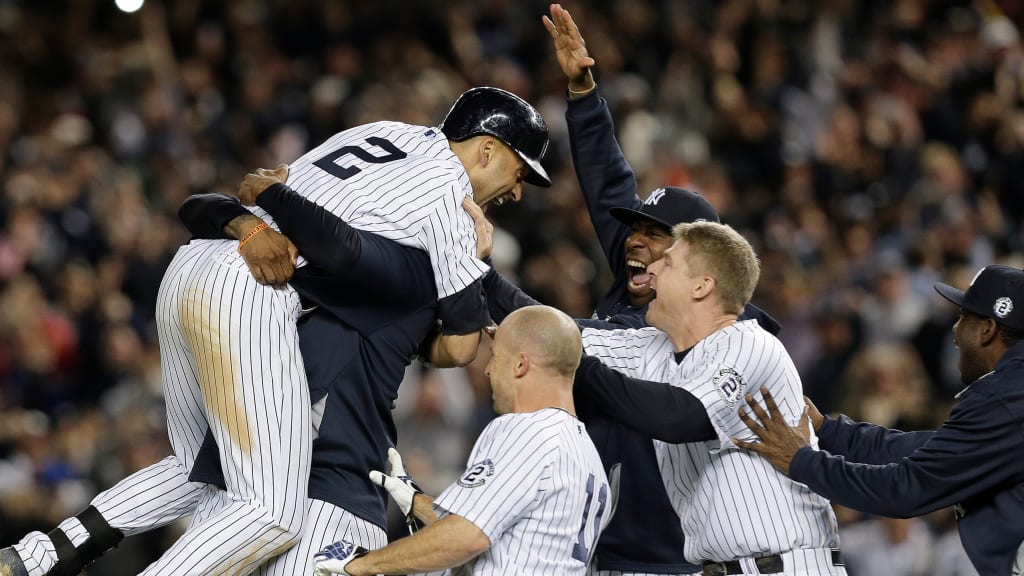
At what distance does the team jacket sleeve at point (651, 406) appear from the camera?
13.6 feet

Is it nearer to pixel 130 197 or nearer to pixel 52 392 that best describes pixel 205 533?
pixel 52 392

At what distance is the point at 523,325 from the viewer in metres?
3.98

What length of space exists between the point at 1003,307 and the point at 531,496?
1.80 m

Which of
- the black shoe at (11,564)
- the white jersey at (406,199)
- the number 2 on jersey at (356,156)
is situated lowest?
the black shoe at (11,564)

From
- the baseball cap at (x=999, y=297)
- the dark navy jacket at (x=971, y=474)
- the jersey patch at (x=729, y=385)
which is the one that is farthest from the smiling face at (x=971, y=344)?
the jersey patch at (x=729, y=385)

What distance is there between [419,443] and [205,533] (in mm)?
5142

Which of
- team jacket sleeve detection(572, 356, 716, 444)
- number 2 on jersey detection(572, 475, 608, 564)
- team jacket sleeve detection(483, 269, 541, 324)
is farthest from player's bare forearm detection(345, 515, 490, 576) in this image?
team jacket sleeve detection(483, 269, 541, 324)

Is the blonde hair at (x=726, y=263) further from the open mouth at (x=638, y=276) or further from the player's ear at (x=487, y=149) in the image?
the player's ear at (x=487, y=149)

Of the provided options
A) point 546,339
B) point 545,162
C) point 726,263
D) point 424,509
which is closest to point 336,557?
point 424,509

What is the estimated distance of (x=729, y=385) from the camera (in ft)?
13.8

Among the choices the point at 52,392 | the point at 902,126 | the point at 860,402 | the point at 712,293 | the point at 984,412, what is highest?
the point at 902,126

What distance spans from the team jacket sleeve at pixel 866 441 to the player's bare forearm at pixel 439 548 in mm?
1737

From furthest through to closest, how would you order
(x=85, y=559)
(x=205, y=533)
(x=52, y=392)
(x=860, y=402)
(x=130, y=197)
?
(x=130, y=197)
(x=52, y=392)
(x=860, y=402)
(x=85, y=559)
(x=205, y=533)

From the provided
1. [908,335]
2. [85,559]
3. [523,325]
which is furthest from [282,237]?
[908,335]
